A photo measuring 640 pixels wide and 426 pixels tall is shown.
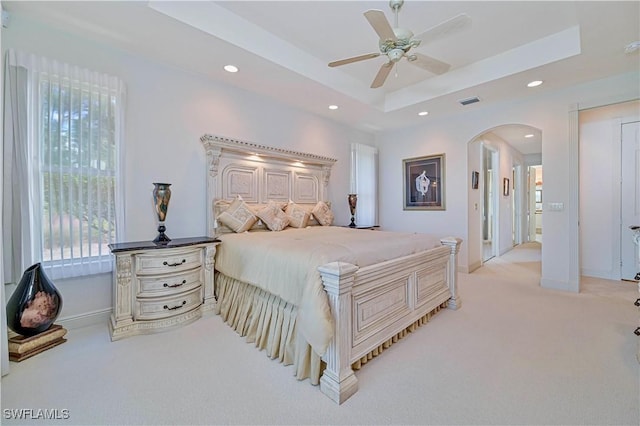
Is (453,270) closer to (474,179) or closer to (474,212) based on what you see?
(474,212)

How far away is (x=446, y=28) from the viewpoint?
2.03m

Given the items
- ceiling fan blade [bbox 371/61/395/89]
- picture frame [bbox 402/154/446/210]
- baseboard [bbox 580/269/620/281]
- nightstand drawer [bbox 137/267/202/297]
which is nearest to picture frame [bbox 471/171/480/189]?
picture frame [bbox 402/154/446/210]

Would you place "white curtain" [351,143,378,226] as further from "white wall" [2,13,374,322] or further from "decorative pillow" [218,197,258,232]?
"decorative pillow" [218,197,258,232]

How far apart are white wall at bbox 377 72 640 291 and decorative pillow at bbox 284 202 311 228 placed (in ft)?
7.61

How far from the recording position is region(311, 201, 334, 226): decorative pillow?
4.22 meters

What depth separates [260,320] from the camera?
2.26 metres

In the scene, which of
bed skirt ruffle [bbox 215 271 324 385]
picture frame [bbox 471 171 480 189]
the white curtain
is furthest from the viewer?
the white curtain

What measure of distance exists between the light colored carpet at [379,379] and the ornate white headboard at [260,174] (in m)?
1.57

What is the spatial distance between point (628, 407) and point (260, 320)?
7.84ft

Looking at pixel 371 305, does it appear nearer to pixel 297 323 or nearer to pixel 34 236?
pixel 297 323

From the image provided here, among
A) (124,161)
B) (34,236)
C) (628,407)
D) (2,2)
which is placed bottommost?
(628,407)

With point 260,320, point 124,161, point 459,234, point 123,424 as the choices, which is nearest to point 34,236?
point 124,161

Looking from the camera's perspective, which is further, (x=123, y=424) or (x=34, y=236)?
(x=34, y=236)

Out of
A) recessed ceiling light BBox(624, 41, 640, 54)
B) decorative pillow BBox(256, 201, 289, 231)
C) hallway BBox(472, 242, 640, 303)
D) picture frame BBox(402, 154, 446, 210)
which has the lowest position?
hallway BBox(472, 242, 640, 303)
